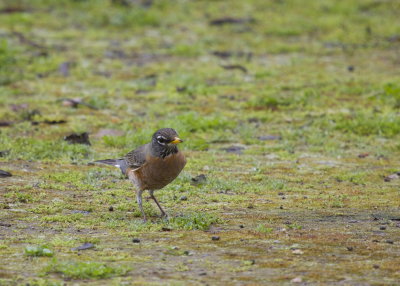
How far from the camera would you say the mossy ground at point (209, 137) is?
714 cm

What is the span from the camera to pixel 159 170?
892 cm

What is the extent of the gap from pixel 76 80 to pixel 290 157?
23.8 feet

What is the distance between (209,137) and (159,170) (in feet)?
16.3

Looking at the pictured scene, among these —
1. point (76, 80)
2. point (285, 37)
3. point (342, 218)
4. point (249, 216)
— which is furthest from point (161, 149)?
point (285, 37)

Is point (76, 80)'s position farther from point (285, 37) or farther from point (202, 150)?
point (285, 37)

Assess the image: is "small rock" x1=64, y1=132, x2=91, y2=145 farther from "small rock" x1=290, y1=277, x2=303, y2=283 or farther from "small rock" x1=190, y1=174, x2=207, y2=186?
"small rock" x1=290, y1=277, x2=303, y2=283

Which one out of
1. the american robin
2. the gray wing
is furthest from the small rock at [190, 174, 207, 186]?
the american robin

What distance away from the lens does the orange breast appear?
8.91 meters

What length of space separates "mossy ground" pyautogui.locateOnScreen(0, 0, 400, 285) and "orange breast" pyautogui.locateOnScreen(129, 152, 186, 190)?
0.48 m

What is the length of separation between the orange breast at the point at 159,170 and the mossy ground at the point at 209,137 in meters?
0.48

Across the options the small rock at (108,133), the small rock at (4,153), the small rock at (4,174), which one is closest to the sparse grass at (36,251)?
the small rock at (4,174)

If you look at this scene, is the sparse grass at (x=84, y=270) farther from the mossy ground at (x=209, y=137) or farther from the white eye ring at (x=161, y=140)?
the white eye ring at (x=161, y=140)

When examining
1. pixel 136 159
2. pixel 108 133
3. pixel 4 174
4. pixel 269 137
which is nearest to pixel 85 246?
pixel 136 159

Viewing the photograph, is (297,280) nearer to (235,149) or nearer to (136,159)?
(136,159)
